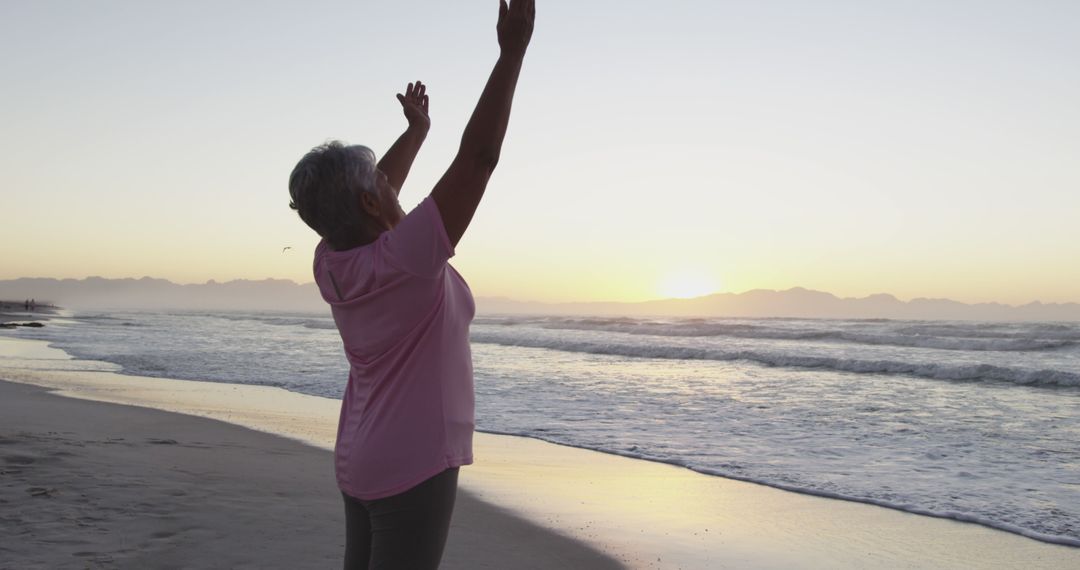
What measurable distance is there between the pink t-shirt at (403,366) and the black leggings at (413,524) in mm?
26

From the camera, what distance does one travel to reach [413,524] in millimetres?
1588

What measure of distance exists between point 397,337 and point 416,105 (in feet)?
2.81

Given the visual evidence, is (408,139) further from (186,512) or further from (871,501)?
(871,501)

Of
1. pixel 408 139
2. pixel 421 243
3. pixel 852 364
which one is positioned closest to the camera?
pixel 421 243

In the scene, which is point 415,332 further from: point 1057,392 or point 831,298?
point 831,298

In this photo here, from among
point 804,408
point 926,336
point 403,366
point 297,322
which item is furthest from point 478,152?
point 297,322

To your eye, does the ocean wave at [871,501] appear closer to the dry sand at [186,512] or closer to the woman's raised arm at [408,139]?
the dry sand at [186,512]

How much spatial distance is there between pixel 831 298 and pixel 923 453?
15274cm

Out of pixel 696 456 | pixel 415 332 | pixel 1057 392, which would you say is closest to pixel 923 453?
pixel 696 456

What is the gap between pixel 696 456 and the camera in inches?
320

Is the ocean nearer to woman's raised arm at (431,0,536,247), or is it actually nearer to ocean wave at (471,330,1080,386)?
ocean wave at (471,330,1080,386)

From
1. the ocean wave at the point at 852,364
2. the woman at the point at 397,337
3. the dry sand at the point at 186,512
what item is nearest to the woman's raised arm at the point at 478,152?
the woman at the point at 397,337

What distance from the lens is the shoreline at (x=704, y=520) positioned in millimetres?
4883

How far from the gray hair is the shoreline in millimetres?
3533
